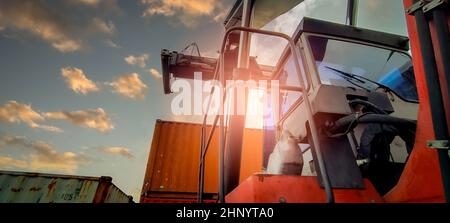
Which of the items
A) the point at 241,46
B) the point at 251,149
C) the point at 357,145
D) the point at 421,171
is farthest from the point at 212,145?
the point at 421,171

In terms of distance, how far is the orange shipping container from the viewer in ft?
24.1

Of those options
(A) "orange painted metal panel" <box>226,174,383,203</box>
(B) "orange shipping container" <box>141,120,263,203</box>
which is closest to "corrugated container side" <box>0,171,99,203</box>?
(B) "orange shipping container" <box>141,120,263,203</box>

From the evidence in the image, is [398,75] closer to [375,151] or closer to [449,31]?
[375,151]

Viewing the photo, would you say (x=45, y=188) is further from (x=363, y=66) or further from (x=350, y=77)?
(x=363, y=66)

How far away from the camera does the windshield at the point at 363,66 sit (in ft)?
8.93

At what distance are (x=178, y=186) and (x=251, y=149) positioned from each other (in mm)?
2864

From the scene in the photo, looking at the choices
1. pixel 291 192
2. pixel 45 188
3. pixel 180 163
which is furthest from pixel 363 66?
pixel 45 188

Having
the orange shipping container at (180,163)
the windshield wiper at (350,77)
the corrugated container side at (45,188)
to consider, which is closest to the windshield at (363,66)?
the windshield wiper at (350,77)

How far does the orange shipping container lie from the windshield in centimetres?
572

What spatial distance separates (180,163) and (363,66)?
6.38 m

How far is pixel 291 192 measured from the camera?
5.75 ft

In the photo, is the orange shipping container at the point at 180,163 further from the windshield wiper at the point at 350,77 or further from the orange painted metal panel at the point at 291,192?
the orange painted metal panel at the point at 291,192

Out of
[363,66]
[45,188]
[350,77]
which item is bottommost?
[45,188]

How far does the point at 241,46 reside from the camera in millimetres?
3986
